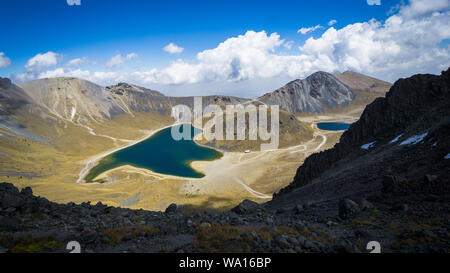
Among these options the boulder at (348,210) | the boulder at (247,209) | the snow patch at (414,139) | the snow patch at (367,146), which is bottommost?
the boulder at (247,209)

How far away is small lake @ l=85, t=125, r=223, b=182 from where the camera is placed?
3278 inches

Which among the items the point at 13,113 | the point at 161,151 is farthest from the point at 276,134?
the point at 13,113

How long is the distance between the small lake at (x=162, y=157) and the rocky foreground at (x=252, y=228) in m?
62.3

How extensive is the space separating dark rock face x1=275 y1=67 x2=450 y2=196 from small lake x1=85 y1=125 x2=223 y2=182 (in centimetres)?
4946

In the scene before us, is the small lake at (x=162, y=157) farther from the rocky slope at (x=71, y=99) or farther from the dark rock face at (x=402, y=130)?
the rocky slope at (x=71, y=99)

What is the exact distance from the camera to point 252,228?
10.9 m

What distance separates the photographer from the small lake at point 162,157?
3278 inches

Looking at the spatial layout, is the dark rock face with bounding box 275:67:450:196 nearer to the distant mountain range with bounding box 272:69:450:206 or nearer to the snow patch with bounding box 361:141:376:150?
the distant mountain range with bounding box 272:69:450:206

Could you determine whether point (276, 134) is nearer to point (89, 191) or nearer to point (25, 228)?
point (89, 191)

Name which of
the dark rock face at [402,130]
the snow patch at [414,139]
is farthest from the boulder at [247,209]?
the snow patch at [414,139]

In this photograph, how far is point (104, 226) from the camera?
11250 mm

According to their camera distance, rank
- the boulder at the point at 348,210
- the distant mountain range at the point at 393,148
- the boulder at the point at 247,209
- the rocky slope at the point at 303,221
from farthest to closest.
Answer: the distant mountain range at the point at 393,148
the boulder at the point at 247,209
the boulder at the point at 348,210
the rocky slope at the point at 303,221

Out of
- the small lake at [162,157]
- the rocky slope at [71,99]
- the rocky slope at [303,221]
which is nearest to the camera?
the rocky slope at [303,221]

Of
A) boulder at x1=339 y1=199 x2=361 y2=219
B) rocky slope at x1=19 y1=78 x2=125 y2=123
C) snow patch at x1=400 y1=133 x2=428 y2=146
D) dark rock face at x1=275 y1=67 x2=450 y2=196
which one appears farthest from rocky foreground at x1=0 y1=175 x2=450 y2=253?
rocky slope at x1=19 y1=78 x2=125 y2=123
